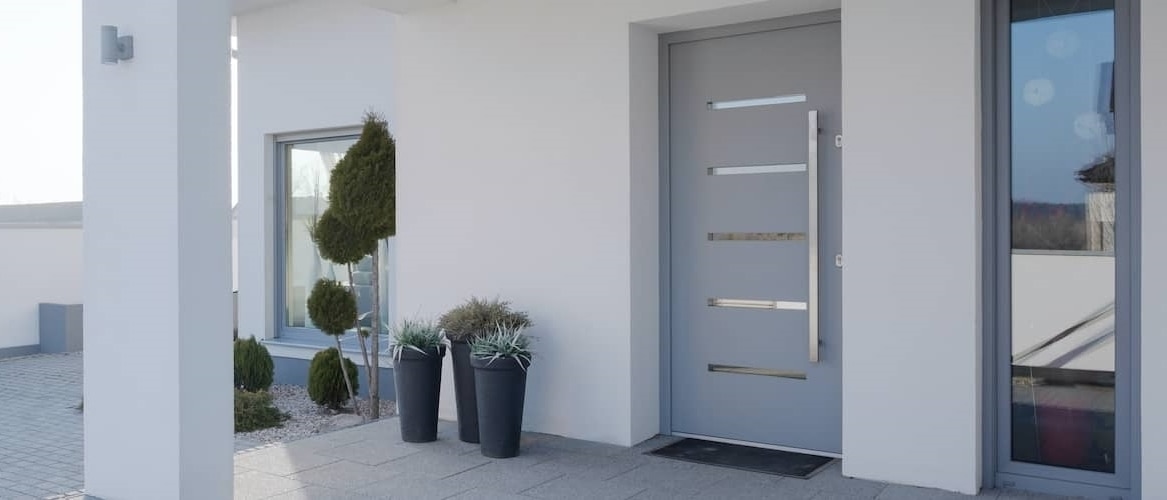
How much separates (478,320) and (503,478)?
994mm

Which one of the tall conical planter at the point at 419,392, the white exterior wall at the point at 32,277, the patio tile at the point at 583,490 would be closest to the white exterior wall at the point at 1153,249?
the patio tile at the point at 583,490

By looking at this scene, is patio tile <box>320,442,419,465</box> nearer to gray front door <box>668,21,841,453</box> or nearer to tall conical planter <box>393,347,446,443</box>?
tall conical planter <box>393,347,446,443</box>

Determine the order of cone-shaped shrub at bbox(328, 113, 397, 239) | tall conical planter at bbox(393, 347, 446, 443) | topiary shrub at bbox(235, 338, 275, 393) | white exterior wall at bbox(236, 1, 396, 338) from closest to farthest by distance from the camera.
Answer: tall conical planter at bbox(393, 347, 446, 443)
cone-shaped shrub at bbox(328, 113, 397, 239)
topiary shrub at bbox(235, 338, 275, 393)
white exterior wall at bbox(236, 1, 396, 338)

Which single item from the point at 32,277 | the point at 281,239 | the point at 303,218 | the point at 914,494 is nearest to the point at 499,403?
the point at 914,494

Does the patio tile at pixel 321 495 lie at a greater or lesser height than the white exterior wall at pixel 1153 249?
lesser

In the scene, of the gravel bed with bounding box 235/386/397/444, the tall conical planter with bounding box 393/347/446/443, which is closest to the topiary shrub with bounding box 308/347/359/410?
the gravel bed with bounding box 235/386/397/444

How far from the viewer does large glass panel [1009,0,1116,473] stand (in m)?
4.39

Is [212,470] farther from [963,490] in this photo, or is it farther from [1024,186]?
[1024,186]

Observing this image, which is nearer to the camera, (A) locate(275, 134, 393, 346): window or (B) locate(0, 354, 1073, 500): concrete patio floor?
(B) locate(0, 354, 1073, 500): concrete patio floor

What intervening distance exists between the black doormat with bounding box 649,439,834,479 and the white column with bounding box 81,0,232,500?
2384mm

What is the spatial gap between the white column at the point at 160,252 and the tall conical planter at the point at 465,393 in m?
→ 1.48

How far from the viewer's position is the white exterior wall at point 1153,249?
162 inches

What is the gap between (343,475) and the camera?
505cm

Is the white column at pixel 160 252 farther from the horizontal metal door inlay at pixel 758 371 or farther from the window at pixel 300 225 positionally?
the window at pixel 300 225
